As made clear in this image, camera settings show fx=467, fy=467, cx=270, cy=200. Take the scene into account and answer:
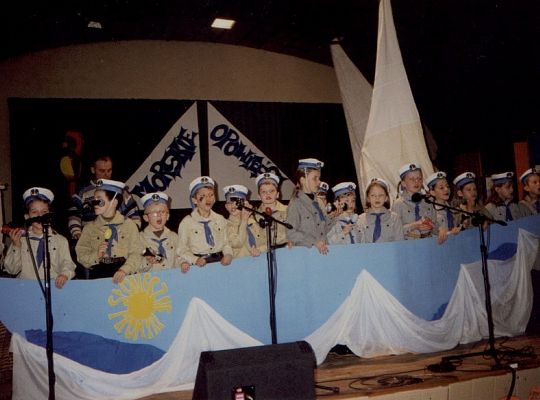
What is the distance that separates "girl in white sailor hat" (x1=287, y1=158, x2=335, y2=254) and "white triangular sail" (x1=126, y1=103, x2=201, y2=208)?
4220mm

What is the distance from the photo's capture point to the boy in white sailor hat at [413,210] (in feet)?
14.0

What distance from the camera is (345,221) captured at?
4555 millimetres

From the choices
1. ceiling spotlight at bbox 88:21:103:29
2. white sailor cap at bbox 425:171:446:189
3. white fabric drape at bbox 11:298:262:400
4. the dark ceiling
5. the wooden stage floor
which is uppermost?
ceiling spotlight at bbox 88:21:103:29

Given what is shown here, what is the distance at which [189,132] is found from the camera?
27.1 ft

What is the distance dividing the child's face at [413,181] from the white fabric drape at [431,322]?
3.25 feet

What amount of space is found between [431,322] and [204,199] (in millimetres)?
2181

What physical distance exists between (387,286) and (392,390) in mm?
1003

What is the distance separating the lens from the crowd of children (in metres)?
3.67

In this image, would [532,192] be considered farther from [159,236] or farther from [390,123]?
[159,236]

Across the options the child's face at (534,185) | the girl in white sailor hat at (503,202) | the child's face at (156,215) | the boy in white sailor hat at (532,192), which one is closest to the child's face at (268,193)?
the child's face at (156,215)

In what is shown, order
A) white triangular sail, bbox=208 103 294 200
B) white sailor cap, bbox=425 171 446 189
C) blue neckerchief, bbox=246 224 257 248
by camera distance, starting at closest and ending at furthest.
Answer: blue neckerchief, bbox=246 224 257 248, white sailor cap, bbox=425 171 446 189, white triangular sail, bbox=208 103 294 200

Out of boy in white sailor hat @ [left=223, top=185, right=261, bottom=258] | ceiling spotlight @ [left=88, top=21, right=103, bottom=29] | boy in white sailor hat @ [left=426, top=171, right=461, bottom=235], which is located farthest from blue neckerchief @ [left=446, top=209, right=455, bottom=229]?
ceiling spotlight @ [left=88, top=21, right=103, bottom=29]

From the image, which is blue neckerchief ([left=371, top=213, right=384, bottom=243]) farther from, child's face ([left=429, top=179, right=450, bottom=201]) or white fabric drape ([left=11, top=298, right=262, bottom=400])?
white fabric drape ([left=11, top=298, right=262, bottom=400])

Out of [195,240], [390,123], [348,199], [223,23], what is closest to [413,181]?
[348,199]
